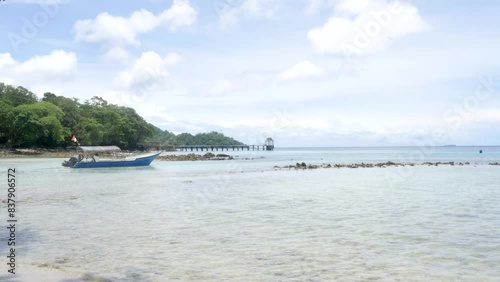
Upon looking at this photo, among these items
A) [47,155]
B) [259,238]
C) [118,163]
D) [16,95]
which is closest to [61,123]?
[16,95]

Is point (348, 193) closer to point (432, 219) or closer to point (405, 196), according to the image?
point (405, 196)

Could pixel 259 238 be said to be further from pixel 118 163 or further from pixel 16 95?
pixel 16 95

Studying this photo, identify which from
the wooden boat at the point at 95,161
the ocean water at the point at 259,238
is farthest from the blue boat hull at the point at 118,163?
the ocean water at the point at 259,238

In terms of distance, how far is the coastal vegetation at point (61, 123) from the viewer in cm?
8094

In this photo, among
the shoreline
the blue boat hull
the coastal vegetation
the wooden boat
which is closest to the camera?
the blue boat hull

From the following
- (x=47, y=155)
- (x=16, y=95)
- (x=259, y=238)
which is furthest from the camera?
(x=16, y=95)

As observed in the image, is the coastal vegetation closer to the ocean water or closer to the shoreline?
the shoreline

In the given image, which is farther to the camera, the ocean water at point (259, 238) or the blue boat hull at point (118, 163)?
the blue boat hull at point (118, 163)

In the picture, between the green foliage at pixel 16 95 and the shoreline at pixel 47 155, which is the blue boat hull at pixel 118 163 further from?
the green foliage at pixel 16 95

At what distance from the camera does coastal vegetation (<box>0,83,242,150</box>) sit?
80.9 metres

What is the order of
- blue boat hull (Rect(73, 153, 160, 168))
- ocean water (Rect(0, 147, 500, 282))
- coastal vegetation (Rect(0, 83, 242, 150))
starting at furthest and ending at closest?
coastal vegetation (Rect(0, 83, 242, 150)) → blue boat hull (Rect(73, 153, 160, 168)) → ocean water (Rect(0, 147, 500, 282))

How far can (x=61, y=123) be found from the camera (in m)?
95.6

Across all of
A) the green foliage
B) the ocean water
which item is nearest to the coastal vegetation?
the green foliage

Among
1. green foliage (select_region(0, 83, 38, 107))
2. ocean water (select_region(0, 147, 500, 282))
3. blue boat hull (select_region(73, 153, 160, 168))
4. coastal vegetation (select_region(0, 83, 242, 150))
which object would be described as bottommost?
ocean water (select_region(0, 147, 500, 282))
